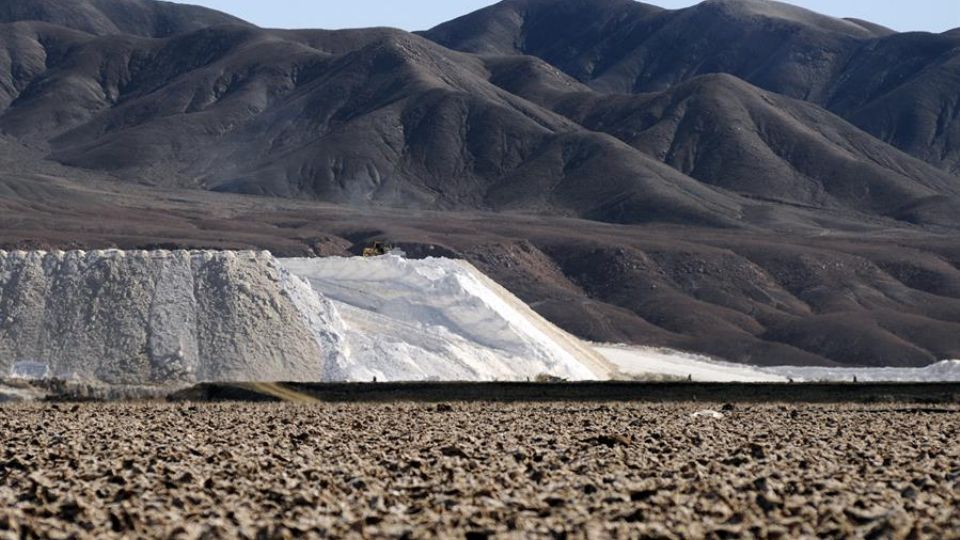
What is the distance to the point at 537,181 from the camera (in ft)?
483

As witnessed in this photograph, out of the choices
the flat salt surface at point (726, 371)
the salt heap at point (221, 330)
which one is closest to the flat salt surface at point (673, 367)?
the flat salt surface at point (726, 371)

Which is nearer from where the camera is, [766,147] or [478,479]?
[478,479]

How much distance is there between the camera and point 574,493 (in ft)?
39.3

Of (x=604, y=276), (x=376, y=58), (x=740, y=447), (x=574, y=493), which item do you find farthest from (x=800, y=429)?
(x=376, y=58)

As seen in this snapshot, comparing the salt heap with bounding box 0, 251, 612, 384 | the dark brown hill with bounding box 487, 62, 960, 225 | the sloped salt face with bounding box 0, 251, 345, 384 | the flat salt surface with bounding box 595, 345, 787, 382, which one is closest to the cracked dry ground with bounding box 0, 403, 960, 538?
the sloped salt face with bounding box 0, 251, 345, 384

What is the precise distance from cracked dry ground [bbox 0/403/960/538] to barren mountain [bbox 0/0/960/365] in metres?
63.3

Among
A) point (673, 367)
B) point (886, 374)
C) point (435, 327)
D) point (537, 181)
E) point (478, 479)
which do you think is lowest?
point (478, 479)

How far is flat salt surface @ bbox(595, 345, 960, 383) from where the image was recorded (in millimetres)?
46906

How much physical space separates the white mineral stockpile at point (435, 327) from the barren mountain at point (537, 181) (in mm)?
37055

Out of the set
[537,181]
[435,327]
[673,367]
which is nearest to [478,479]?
[435,327]

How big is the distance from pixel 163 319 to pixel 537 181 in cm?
11092

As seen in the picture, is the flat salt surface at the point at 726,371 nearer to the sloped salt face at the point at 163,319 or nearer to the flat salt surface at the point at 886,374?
the flat salt surface at the point at 886,374

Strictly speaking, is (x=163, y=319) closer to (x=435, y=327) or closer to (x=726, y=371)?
(x=435, y=327)

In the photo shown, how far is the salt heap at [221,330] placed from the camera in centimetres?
3594
